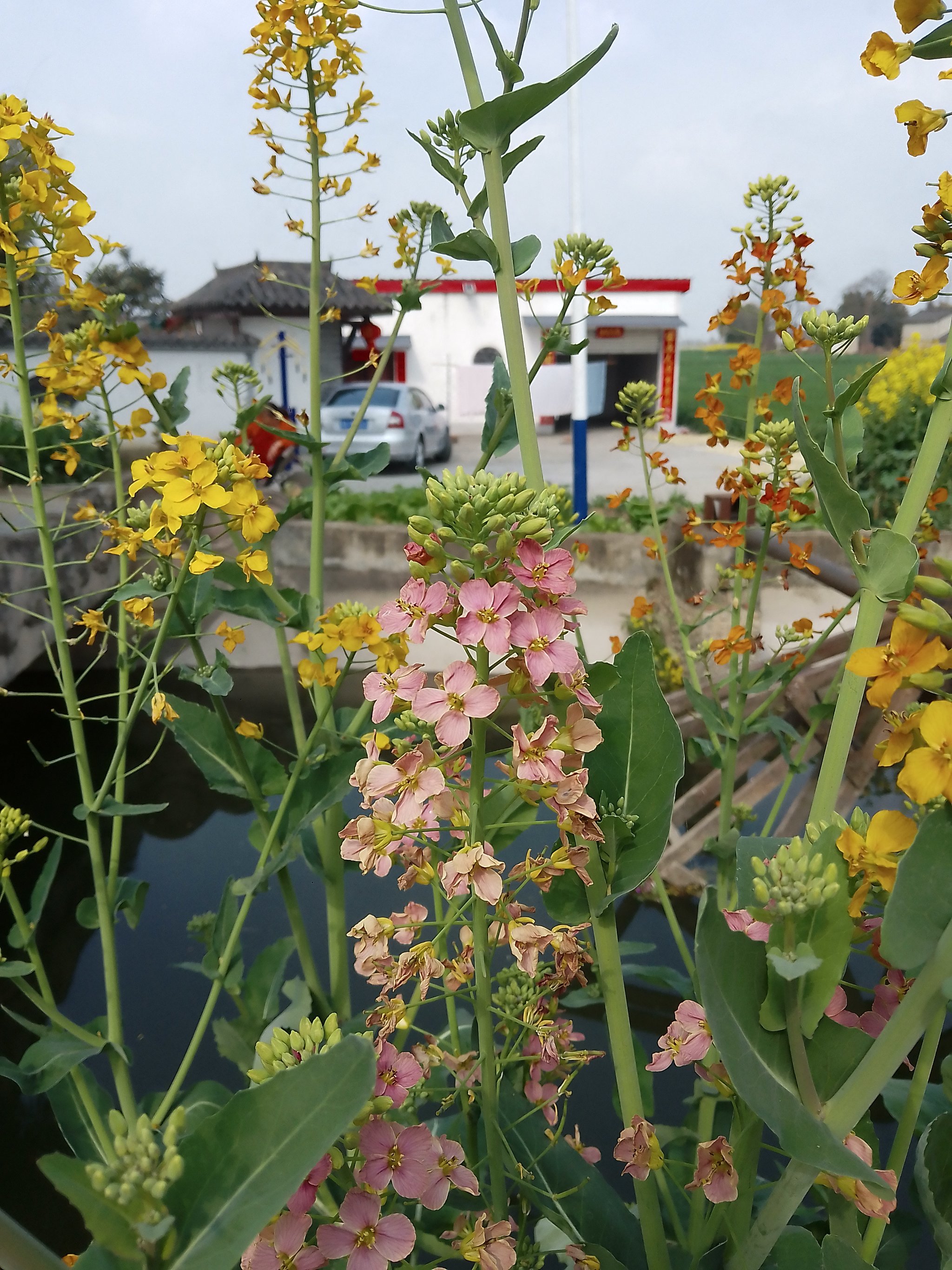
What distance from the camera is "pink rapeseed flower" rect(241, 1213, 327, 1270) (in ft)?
1.72

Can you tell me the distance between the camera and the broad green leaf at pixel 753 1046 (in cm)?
46

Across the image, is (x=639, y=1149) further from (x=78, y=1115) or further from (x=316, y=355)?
(x=316, y=355)

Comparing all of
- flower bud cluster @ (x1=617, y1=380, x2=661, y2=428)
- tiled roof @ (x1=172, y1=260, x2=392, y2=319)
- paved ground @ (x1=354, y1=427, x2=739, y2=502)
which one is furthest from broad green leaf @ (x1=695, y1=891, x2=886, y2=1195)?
tiled roof @ (x1=172, y1=260, x2=392, y2=319)

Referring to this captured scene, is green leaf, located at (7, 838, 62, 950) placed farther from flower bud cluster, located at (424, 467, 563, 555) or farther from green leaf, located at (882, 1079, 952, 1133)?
green leaf, located at (882, 1079, 952, 1133)

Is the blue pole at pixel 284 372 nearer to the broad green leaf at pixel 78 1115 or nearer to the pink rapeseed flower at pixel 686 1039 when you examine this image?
the broad green leaf at pixel 78 1115

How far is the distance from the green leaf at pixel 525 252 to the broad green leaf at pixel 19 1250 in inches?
30.7

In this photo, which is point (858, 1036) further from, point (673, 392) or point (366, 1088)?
point (673, 392)

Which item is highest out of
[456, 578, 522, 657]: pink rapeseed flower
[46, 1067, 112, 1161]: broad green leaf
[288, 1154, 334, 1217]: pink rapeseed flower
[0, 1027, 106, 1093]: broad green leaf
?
[456, 578, 522, 657]: pink rapeseed flower

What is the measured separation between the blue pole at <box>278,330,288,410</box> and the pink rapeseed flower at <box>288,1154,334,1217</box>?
11.4m

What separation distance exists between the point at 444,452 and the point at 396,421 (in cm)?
281

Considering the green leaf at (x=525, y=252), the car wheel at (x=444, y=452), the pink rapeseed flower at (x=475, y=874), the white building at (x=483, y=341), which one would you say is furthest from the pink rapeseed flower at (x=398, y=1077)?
the white building at (x=483, y=341)

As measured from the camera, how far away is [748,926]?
0.60 meters

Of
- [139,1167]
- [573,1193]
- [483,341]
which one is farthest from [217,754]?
[483,341]

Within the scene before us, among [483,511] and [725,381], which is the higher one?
[725,381]
